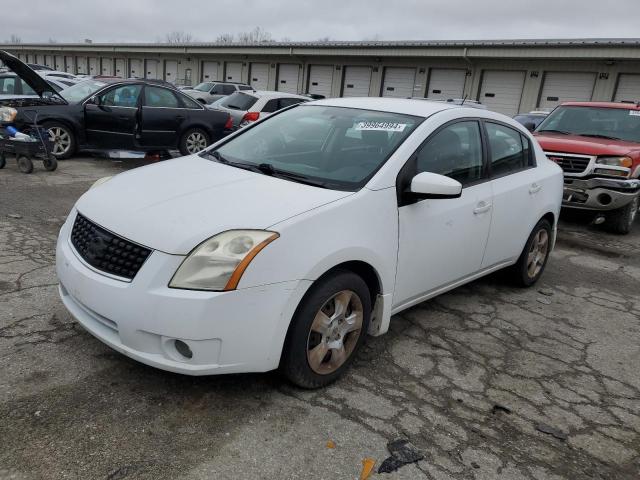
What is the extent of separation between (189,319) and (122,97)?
8.72 meters

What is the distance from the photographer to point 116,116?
32.1ft

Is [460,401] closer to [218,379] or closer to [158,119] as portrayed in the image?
[218,379]

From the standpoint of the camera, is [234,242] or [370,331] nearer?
[234,242]

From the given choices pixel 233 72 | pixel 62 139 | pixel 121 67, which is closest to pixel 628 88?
pixel 62 139

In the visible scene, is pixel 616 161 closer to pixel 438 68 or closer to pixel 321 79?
pixel 438 68

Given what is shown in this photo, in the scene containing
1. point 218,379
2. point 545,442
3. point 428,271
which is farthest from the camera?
point 428,271

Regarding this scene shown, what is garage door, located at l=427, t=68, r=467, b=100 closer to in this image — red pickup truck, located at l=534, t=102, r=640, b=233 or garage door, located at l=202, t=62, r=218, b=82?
garage door, located at l=202, t=62, r=218, b=82

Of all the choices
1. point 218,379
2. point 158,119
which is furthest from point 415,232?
point 158,119

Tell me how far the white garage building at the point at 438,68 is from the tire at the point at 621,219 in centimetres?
1525

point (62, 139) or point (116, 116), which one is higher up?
point (116, 116)

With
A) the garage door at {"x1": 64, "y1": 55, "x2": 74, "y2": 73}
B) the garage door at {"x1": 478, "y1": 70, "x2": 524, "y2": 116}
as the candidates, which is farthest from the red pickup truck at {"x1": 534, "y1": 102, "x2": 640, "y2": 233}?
the garage door at {"x1": 64, "y1": 55, "x2": 74, "y2": 73}

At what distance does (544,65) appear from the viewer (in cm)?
2258

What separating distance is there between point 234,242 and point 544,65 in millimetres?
23602

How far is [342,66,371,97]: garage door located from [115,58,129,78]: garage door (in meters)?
25.0
